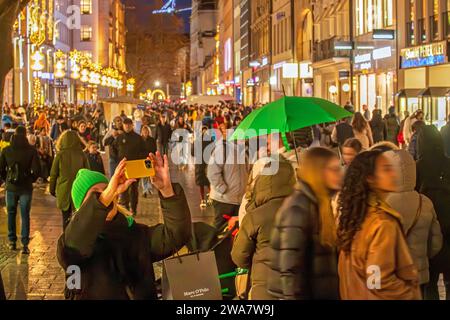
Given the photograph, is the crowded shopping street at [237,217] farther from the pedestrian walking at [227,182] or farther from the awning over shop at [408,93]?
the awning over shop at [408,93]

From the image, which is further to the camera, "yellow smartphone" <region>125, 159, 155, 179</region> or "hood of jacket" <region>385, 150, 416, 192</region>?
"hood of jacket" <region>385, 150, 416, 192</region>

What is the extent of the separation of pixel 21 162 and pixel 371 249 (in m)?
8.42

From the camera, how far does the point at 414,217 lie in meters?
6.13

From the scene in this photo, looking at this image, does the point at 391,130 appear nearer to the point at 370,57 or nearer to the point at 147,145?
the point at 147,145

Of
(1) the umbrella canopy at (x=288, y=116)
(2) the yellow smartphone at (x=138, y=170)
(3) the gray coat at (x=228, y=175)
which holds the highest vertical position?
(1) the umbrella canopy at (x=288, y=116)

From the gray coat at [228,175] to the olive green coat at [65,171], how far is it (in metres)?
2.13

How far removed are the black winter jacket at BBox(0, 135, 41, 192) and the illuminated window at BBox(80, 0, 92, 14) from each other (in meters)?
100

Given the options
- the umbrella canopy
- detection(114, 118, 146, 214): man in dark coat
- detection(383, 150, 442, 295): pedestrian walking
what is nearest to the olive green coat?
detection(114, 118, 146, 214): man in dark coat

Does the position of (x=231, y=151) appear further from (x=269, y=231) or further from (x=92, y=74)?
(x=92, y=74)

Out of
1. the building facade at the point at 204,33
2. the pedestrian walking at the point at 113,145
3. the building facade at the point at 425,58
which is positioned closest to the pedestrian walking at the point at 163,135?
the pedestrian walking at the point at 113,145

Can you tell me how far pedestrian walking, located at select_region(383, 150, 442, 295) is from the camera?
19.5 ft

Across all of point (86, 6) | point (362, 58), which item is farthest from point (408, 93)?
point (86, 6)

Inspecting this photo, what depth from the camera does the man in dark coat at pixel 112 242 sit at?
4473mm

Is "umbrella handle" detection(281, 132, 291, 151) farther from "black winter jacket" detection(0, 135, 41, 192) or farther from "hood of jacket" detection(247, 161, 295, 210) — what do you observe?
"black winter jacket" detection(0, 135, 41, 192)
